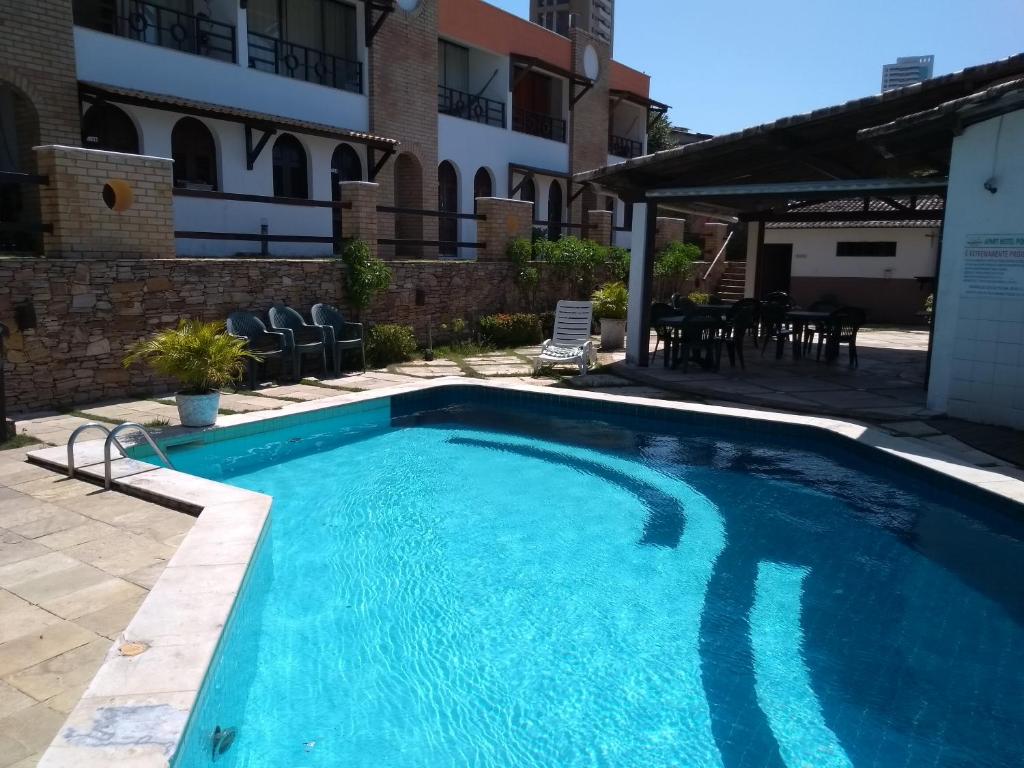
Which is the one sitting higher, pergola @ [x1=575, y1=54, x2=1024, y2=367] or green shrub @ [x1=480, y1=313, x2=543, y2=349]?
pergola @ [x1=575, y1=54, x2=1024, y2=367]

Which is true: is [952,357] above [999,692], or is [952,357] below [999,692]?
A: above

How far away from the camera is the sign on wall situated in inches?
306

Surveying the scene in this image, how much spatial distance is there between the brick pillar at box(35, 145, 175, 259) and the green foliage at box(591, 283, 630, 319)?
24.4 ft

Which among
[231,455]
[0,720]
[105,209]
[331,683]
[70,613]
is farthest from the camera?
[105,209]

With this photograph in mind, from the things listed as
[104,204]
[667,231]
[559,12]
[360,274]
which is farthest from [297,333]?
[559,12]

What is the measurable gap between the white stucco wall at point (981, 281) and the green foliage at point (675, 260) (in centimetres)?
1069

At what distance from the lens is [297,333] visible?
10555 millimetres

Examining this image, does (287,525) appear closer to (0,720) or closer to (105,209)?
(0,720)

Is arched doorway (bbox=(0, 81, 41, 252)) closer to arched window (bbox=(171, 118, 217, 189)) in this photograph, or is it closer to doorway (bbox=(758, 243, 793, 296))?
arched window (bbox=(171, 118, 217, 189))

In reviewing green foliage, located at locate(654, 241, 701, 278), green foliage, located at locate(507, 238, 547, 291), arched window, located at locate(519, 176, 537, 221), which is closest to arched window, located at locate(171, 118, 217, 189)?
green foliage, located at locate(507, 238, 547, 291)

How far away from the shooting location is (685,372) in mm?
11508

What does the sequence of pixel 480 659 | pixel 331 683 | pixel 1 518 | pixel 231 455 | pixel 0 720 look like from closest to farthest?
pixel 0 720 → pixel 331 683 → pixel 480 659 → pixel 1 518 → pixel 231 455

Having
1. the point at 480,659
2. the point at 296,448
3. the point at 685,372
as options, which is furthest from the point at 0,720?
the point at 685,372

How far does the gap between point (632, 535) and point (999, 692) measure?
267cm
